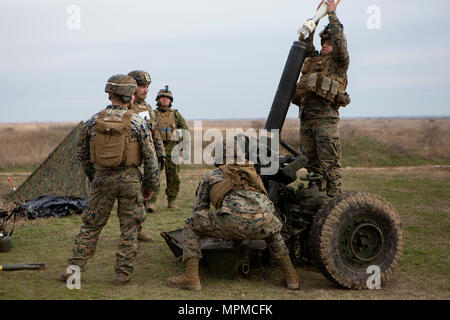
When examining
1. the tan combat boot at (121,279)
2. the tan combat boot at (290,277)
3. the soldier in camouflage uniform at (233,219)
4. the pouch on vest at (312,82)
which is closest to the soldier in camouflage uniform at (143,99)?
the soldier in camouflage uniform at (233,219)

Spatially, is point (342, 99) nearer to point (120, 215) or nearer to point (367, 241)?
point (367, 241)

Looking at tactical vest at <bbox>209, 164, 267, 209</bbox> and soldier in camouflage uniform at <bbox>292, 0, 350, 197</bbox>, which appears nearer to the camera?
tactical vest at <bbox>209, 164, 267, 209</bbox>

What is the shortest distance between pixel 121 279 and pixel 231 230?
123cm

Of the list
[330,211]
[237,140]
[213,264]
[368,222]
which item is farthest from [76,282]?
[368,222]

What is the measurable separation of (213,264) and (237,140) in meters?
1.34

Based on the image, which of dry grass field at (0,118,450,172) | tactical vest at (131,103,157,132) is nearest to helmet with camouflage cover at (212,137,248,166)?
tactical vest at (131,103,157,132)

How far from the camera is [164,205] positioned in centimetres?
952

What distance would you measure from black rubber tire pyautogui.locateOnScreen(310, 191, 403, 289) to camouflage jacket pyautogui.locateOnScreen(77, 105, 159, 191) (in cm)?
173

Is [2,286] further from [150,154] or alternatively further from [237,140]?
[237,140]

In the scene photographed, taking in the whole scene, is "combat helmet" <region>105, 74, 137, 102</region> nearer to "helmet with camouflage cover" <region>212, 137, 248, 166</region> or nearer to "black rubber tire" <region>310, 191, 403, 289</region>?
"helmet with camouflage cover" <region>212, 137, 248, 166</region>

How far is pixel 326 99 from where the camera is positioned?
6145 mm

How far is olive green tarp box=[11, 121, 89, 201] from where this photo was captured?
873cm

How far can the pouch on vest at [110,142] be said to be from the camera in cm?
459

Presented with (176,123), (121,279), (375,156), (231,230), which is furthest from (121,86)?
(375,156)
